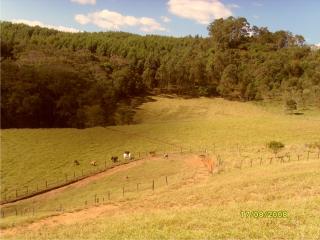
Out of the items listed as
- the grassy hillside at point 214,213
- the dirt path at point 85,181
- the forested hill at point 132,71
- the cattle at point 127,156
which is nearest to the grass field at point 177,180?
the grassy hillside at point 214,213

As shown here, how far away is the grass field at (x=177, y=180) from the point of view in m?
21.0

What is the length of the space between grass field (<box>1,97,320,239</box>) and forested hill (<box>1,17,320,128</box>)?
15465 millimetres

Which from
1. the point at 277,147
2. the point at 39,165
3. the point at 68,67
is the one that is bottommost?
the point at 39,165

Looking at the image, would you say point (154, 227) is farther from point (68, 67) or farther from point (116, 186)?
point (68, 67)

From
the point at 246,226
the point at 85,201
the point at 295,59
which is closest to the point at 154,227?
the point at 246,226

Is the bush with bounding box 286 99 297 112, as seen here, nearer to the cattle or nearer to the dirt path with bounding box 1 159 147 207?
the cattle

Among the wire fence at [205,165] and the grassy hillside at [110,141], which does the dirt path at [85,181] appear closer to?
the wire fence at [205,165]

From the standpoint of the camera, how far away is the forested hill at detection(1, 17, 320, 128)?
89438mm

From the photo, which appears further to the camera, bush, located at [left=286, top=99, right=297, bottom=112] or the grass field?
bush, located at [left=286, top=99, right=297, bottom=112]

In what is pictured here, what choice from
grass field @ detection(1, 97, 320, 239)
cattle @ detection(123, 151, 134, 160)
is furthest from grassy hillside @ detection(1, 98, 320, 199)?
cattle @ detection(123, 151, 134, 160)

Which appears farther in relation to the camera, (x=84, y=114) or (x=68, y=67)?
(x=68, y=67)

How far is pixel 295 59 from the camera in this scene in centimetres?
14088

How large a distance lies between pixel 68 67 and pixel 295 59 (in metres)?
79.4

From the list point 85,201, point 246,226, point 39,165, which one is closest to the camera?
point 246,226
